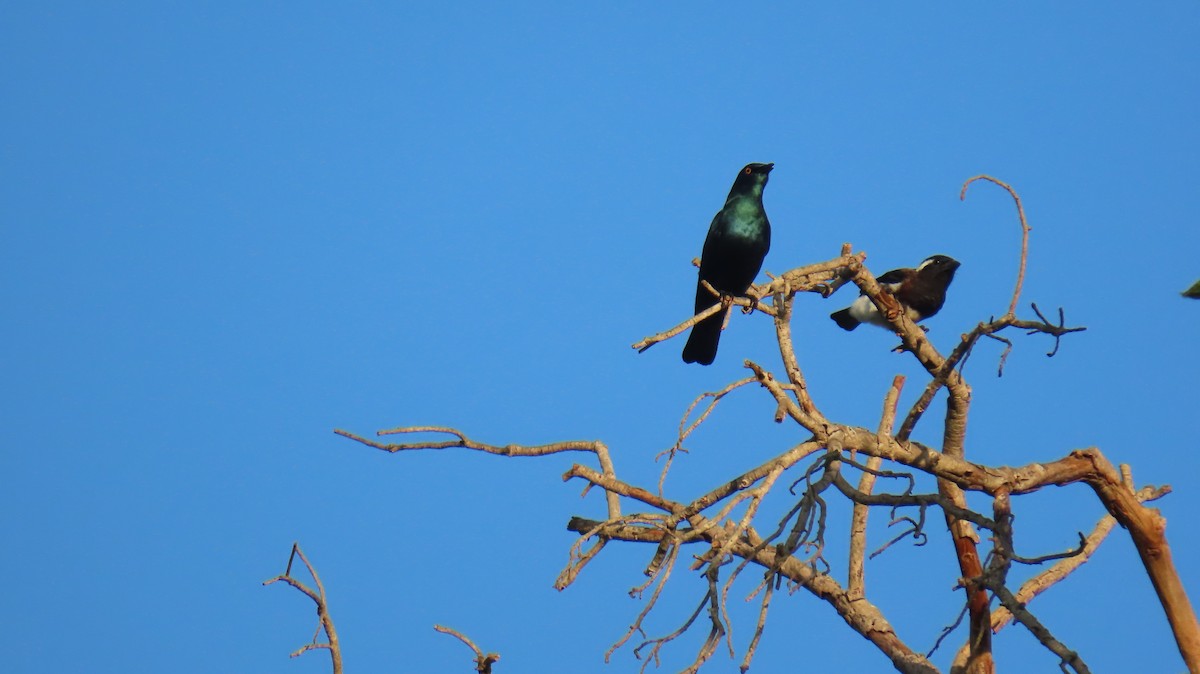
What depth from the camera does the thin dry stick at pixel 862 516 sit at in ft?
17.4

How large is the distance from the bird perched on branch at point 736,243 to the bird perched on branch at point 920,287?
0.85 meters

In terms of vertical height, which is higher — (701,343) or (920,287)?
(701,343)

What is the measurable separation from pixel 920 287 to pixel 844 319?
0.70 metres

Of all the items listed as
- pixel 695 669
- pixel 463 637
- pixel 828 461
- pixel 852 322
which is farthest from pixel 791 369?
pixel 852 322

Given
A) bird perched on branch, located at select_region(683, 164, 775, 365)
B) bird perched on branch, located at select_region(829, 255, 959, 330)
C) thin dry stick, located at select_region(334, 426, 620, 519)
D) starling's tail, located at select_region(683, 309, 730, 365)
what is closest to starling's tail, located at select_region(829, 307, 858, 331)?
bird perched on branch, located at select_region(829, 255, 959, 330)

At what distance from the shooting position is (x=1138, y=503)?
414cm

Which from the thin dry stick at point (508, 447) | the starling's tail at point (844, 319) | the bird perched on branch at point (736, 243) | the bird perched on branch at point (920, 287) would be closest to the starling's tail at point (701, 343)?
the bird perched on branch at point (736, 243)

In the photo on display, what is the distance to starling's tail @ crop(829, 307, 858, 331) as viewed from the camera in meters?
7.98

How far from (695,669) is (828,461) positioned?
31.8 inches

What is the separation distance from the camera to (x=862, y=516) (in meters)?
5.75

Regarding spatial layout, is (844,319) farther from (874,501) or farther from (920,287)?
(874,501)

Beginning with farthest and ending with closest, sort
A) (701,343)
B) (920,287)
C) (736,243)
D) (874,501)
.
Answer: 1. (701,343)
2. (736,243)
3. (920,287)
4. (874,501)

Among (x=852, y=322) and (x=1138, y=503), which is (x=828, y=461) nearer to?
(x=1138, y=503)

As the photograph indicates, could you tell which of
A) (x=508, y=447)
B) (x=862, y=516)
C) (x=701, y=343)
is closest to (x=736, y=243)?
(x=701, y=343)
